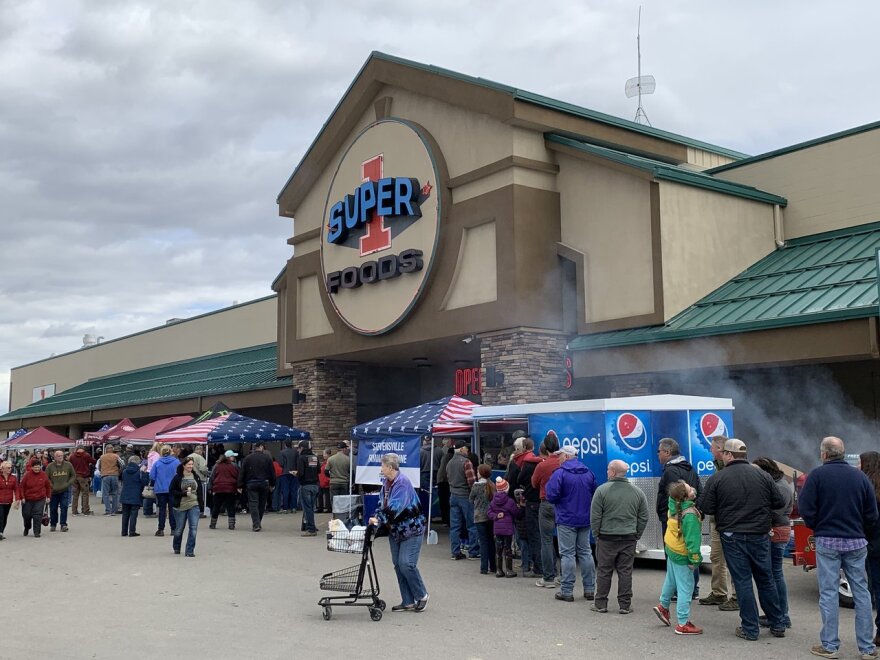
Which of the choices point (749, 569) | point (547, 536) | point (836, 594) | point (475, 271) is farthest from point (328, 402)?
point (836, 594)

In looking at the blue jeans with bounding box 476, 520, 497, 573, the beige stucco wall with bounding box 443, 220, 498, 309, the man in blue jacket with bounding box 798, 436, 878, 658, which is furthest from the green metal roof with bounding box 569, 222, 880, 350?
the man in blue jacket with bounding box 798, 436, 878, 658

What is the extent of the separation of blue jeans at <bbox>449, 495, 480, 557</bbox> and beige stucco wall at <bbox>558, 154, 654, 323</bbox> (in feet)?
18.1

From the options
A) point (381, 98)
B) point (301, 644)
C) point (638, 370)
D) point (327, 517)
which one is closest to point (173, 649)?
point (301, 644)

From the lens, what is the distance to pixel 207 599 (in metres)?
11.3

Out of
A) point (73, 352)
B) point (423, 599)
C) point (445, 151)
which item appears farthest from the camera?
point (73, 352)

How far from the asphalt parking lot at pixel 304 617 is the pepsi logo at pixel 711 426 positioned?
6.94 feet

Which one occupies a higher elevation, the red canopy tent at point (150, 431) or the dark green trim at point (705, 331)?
the dark green trim at point (705, 331)

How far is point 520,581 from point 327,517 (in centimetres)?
1036

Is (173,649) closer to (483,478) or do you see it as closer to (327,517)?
(483,478)

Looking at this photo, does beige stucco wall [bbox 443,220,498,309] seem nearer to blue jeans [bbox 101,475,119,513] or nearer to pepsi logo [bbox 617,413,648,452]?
pepsi logo [bbox 617,413,648,452]

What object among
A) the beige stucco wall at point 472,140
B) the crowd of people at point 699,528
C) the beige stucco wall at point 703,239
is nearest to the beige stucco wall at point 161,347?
the beige stucco wall at point 472,140

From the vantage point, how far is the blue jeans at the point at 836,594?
8.02 meters

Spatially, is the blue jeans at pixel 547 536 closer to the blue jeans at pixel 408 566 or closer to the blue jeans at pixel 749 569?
the blue jeans at pixel 408 566

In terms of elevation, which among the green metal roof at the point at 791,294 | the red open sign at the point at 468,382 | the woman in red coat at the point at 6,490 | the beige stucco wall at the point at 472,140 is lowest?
the woman in red coat at the point at 6,490
